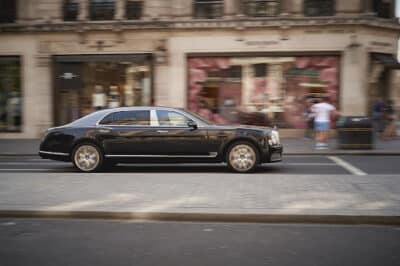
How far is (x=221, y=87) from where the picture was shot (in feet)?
69.7

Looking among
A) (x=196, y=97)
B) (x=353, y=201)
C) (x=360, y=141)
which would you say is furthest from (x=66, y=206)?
(x=196, y=97)

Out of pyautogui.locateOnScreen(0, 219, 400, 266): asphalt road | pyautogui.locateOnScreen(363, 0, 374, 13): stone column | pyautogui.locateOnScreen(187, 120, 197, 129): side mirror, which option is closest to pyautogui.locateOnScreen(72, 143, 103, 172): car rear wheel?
pyautogui.locateOnScreen(187, 120, 197, 129): side mirror

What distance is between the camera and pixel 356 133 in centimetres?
1562

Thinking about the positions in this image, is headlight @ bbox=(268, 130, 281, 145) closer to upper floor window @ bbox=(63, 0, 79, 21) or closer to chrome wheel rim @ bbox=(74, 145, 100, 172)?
chrome wheel rim @ bbox=(74, 145, 100, 172)

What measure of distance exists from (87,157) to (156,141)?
5.46 ft

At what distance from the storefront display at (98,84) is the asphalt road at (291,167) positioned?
8.11 m

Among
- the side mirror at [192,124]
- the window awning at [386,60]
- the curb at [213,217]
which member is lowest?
the curb at [213,217]

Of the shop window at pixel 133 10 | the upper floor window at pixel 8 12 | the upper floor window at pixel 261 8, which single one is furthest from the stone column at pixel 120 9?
the upper floor window at pixel 261 8

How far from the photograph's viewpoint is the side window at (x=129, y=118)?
36.6ft

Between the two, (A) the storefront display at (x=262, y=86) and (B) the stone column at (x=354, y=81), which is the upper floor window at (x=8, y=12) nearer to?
(A) the storefront display at (x=262, y=86)

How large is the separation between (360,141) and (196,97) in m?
8.06

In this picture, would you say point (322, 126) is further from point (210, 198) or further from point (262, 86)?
point (210, 198)

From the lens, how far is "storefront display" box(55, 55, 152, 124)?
21469mm

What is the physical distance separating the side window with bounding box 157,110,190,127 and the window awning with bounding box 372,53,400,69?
41.3 ft
